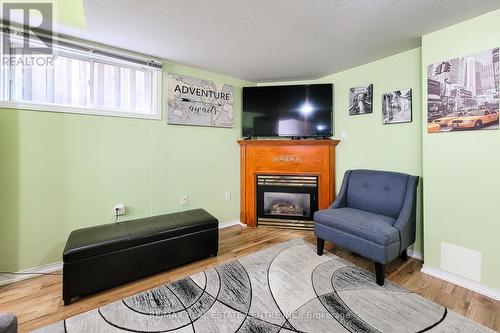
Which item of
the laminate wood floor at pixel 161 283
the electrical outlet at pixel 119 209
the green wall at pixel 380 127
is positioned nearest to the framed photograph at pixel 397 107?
the green wall at pixel 380 127

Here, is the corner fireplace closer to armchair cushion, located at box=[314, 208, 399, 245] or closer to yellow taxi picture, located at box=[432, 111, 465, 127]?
armchair cushion, located at box=[314, 208, 399, 245]

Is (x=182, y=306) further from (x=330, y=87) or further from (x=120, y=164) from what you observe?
(x=330, y=87)

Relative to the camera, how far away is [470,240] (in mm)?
1820

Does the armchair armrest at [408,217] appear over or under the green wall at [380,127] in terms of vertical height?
under

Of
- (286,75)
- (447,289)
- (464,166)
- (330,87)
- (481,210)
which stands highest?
(286,75)

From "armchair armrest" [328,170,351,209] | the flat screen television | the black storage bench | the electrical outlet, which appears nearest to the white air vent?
"armchair armrest" [328,170,351,209]

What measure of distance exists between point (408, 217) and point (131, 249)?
8.17 feet

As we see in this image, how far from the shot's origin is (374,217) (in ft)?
6.97

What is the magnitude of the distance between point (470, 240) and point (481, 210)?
0.88ft

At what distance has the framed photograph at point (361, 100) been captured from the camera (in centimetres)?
275

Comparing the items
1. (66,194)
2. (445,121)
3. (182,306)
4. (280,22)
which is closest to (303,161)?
(445,121)

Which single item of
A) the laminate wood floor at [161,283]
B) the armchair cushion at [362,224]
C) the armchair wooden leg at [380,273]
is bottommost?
the laminate wood floor at [161,283]

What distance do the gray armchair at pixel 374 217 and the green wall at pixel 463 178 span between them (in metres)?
0.18

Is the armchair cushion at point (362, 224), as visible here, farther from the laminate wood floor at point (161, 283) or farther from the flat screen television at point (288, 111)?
the flat screen television at point (288, 111)
